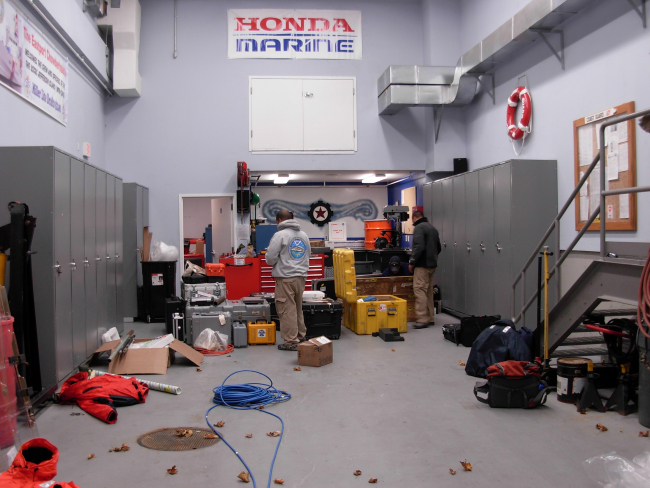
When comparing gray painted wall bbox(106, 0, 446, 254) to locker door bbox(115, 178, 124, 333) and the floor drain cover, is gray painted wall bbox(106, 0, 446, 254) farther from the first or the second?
the floor drain cover

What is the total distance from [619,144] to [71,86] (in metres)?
7.48

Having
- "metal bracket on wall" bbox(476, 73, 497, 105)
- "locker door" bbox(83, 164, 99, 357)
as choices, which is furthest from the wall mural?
"locker door" bbox(83, 164, 99, 357)

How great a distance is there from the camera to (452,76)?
897 centimetres

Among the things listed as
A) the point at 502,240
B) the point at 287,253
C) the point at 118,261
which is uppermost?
the point at 502,240

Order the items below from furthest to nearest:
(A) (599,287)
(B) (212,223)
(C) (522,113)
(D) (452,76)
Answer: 1. (B) (212,223)
2. (D) (452,76)
3. (C) (522,113)
4. (A) (599,287)

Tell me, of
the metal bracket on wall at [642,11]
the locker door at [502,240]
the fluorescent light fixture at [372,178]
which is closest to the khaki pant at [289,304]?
the locker door at [502,240]

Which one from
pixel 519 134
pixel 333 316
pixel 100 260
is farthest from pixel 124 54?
pixel 519 134

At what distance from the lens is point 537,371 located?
4250 millimetres

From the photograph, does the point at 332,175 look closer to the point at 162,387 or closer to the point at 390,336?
the point at 390,336

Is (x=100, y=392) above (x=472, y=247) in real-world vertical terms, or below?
below

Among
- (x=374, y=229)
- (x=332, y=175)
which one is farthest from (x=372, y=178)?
(x=374, y=229)

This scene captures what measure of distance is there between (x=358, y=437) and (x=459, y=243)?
513cm

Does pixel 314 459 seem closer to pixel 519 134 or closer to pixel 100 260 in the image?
pixel 100 260

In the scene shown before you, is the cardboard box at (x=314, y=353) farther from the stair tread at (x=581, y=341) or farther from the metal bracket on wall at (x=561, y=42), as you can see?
the metal bracket on wall at (x=561, y=42)
